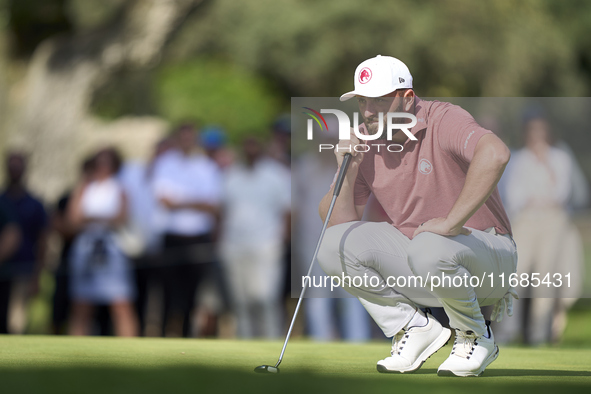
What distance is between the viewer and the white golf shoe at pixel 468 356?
4.34 meters

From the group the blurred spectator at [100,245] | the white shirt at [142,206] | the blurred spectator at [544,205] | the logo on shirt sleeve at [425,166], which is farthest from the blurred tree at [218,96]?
the logo on shirt sleeve at [425,166]

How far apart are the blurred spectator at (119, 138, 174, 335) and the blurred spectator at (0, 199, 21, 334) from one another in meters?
1.04

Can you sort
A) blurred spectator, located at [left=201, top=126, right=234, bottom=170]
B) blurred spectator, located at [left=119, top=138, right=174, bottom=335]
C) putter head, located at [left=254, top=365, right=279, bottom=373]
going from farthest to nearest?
blurred spectator, located at [left=201, top=126, right=234, bottom=170]
blurred spectator, located at [left=119, top=138, right=174, bottom=335]
putter head, located at [left=254, top=365, right=279, bottom=373]

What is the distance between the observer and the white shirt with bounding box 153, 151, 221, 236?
8820 mm

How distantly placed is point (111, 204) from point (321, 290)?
13.4 ft

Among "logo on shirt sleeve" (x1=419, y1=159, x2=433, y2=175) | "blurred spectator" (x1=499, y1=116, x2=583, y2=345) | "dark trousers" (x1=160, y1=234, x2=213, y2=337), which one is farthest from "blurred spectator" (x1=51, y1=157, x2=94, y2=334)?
"logo on shirt sleeve" (x1=419, y1=159, x2=433, y2=175)

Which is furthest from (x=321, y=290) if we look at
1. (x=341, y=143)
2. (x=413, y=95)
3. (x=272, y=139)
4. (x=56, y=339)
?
(x=272, y=139)

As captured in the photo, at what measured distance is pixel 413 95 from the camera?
14.4 feet

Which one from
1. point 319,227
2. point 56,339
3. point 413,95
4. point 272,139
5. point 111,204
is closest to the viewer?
point 413,95

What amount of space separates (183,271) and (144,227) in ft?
2.03

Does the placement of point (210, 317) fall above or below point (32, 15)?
below

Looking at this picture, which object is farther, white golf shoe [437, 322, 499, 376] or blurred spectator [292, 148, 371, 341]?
blurred spectator [292, 148, 371, 341]

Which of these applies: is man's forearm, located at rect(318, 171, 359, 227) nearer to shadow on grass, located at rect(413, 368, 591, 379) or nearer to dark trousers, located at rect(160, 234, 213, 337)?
shadow on grass, located at rect(413, 368, 591, 379)

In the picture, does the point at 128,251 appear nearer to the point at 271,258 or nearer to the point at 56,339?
the point at 271,258
